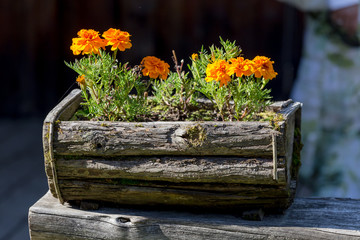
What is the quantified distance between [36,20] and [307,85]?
7.63 ft

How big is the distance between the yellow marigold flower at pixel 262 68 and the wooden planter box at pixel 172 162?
123 millimetres

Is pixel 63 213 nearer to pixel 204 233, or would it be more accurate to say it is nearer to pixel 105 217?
pixel 105 217

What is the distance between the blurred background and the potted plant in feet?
5.83

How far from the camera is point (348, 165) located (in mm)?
3299

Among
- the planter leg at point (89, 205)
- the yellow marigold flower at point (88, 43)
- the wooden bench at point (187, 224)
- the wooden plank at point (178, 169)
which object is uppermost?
the yellow marigold flower at point (88, 43)

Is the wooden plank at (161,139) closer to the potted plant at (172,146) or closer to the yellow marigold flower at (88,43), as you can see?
the potted plant at (172,146)

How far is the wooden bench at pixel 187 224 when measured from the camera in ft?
4.37

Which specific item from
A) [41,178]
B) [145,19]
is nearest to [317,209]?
[145,19]

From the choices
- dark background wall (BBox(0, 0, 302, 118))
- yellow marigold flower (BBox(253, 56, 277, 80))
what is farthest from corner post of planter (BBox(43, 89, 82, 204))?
dark background wall (BBox(0, 0, 302, 118))

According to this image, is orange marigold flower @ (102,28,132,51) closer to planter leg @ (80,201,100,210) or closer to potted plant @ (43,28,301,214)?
potted plant @ (43,28,301,214)

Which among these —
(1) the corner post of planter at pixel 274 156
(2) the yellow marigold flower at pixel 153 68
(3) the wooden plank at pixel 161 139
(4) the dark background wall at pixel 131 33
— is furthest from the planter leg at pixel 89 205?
(4) the dark background wall at pixel 131 33

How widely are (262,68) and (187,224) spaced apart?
489 mm

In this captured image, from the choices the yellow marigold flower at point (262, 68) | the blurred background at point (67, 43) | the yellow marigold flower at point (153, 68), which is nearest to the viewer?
the yellow marigold flower at point (262, 68)

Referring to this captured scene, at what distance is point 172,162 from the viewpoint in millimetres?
1340
